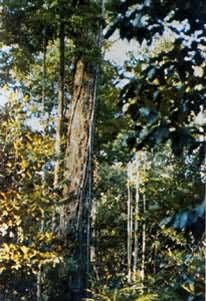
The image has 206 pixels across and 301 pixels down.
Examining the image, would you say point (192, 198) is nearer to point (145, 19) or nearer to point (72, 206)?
point (145, 19)

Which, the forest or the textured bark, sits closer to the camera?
the forest

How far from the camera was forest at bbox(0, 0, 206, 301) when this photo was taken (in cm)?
129

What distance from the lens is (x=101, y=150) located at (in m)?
6.22

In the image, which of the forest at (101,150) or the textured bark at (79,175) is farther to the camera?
the textured bark at (79,175)

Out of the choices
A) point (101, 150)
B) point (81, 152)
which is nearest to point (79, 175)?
point (81, 152)

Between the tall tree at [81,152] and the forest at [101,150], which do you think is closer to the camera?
the forest at [101,150]

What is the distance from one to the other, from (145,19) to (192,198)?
449 millimetres

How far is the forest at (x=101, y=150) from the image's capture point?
4.25 feet

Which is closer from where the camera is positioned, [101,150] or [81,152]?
[81,152]

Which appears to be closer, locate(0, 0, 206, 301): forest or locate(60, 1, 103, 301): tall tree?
locate(0, 0, 206, 301): forest

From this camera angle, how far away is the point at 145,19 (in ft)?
4.41

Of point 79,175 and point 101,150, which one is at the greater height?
point 101,150

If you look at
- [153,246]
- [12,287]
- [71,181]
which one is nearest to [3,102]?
[71,181]

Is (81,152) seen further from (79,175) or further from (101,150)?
(101,150)
